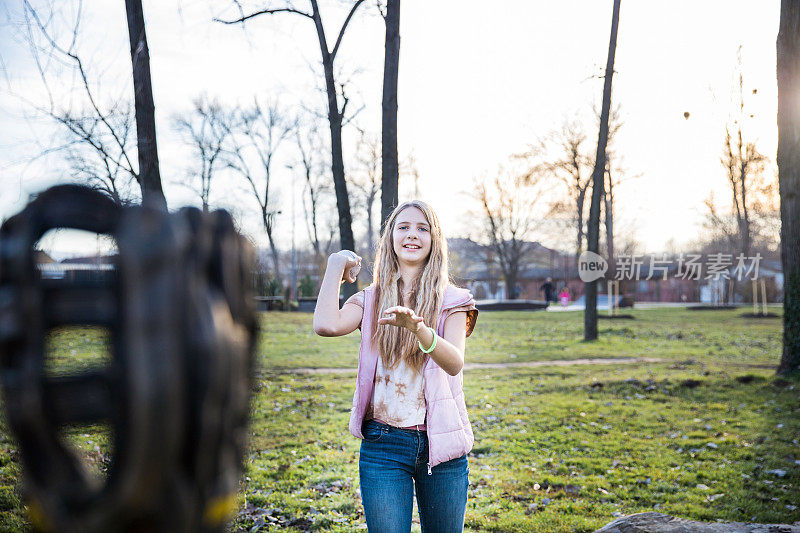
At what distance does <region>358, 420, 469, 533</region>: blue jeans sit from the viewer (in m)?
2.93

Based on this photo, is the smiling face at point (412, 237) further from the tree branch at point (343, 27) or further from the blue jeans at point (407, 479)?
the tree branch at point (343, 27)

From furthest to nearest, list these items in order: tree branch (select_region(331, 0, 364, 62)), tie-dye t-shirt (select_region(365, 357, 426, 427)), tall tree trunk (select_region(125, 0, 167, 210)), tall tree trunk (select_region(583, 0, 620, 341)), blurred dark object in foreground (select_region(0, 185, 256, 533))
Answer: tall tree trunk (select_region(583, 0, 620, 341))
tree branch (select_region(331, 0, 364, 62))
tall tree trunk (select_region(125, 0, 167, 210))
tie-dye t-shirt (select_region(365, 357, 426, 427))
blurred dark object in foreground (select_region(0, 185, 256, 533))

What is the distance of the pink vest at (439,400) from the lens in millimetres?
2963

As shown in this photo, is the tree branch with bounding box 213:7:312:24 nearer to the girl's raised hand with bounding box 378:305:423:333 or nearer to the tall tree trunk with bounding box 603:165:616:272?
the girl's raised hand with bounding box 378:305:423:333

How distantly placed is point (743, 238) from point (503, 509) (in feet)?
105

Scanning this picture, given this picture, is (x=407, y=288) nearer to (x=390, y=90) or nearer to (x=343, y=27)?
(x=390, y=90)

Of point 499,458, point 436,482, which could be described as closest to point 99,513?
point 436,482

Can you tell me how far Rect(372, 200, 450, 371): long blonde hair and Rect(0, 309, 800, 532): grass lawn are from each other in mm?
654

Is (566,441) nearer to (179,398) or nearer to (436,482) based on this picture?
(436,482)

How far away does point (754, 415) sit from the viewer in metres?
8.86

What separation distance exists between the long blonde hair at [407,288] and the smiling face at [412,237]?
0.03m

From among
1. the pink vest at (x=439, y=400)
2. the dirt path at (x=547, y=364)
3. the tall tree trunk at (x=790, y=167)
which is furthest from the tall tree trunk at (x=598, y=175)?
the pink vest at (x=439, y=400)

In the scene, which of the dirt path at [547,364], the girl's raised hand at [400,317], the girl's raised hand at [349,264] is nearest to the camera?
the girl's raised hand at [400,317]

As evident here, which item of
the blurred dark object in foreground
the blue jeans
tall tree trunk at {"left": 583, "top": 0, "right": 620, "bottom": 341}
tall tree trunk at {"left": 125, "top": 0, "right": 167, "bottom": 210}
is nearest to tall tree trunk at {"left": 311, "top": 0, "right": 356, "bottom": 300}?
tall tree trunk at {"left": 125, "top": 0, "right": 167, "bottom": 210}
